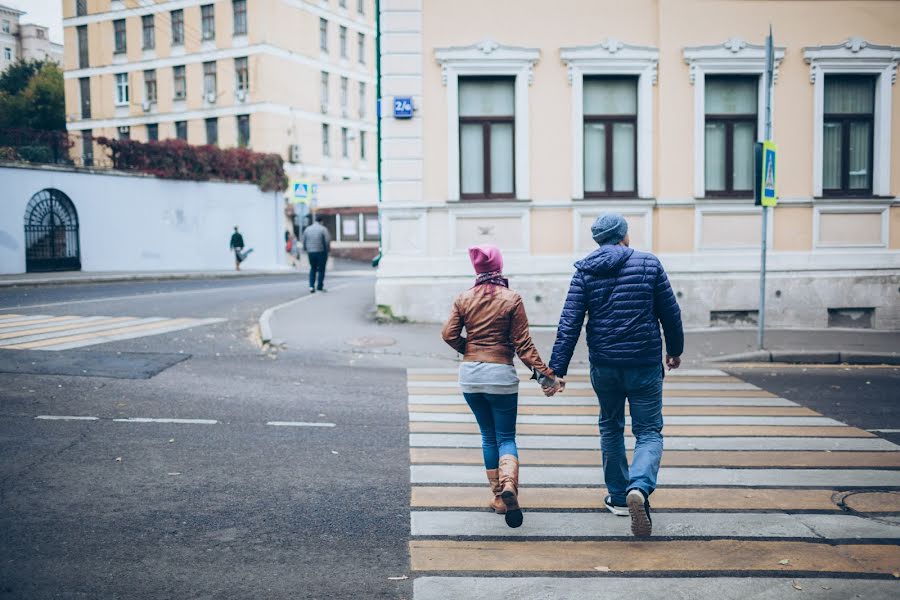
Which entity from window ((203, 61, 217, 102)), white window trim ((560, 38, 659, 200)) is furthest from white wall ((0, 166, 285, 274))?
white window trim ((560, 38, 659, 200))

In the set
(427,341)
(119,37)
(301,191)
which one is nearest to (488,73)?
(427,341)

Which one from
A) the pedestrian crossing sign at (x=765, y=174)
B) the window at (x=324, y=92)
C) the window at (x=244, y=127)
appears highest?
the window at (x=324, y=92)

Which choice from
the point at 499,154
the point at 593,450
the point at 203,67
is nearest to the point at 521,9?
the point at 499,154

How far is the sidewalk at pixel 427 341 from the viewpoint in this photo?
12156mm

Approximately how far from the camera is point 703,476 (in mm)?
6297

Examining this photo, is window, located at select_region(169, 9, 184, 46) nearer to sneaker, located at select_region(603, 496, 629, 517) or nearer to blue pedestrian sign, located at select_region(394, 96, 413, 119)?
blue pedestrian sign, located at select_region(394, 96, 413, 119)

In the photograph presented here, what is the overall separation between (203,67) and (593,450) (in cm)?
5145

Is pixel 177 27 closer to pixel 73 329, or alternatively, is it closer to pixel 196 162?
pixel 196 162

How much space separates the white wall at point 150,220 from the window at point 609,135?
2181cm

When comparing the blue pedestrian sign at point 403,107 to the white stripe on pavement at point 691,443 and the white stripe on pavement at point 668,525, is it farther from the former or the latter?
the white stripe on pavement at point 668,525

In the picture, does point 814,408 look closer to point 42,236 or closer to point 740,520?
point 740,520

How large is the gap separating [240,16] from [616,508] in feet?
168

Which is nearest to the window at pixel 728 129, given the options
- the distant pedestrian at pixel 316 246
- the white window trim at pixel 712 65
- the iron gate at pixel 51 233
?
the white window trim at pixel 712 65

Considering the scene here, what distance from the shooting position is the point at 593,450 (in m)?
7.04
